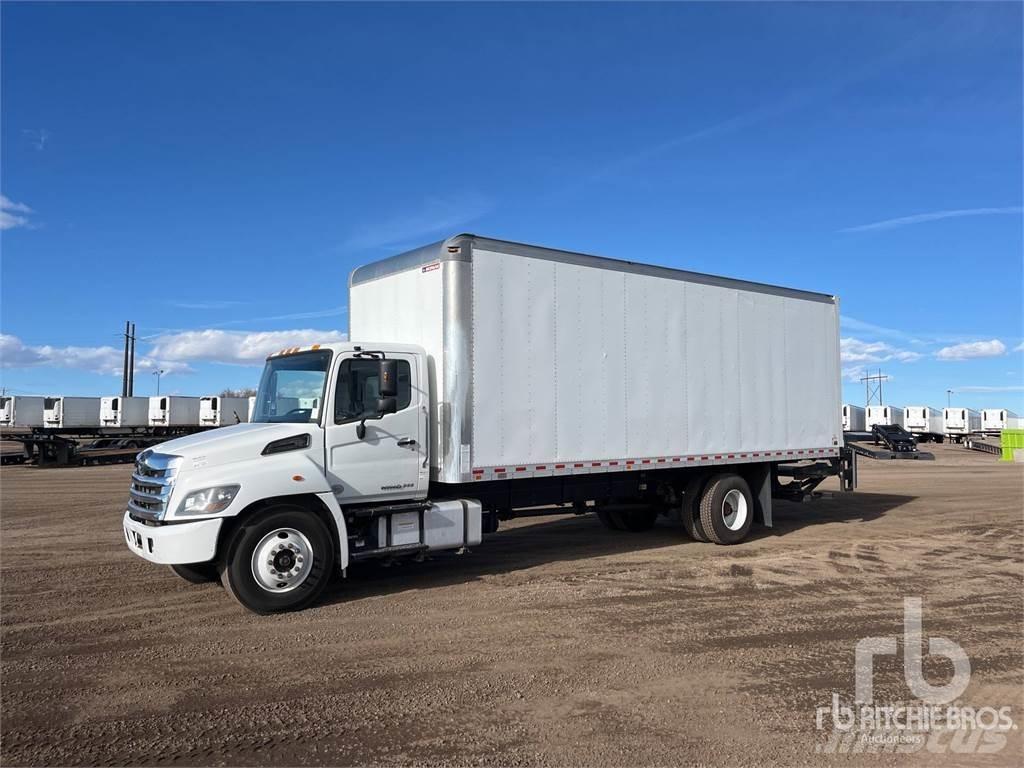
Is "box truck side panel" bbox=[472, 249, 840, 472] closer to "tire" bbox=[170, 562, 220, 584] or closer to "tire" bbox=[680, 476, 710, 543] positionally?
"tire" bbox=[680, 476, 710, 543]

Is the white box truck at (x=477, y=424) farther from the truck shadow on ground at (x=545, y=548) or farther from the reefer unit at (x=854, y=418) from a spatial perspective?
the reefer unit at (x=854, y=418)

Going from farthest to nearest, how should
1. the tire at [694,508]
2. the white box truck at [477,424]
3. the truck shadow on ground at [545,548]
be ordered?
the tire at [694,508] → the truck shadow on ground at [545,548] → the white box truck at [477,424]

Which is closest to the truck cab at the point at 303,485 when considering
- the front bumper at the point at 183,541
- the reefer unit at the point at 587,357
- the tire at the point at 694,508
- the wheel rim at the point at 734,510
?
the front bumper at the point at 183,541

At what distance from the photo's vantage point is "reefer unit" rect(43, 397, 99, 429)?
3778cm

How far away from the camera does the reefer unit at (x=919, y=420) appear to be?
2207 inches

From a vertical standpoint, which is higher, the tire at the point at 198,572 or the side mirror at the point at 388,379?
the side mirror at the point at 388,379

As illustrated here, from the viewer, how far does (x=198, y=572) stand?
8.38m

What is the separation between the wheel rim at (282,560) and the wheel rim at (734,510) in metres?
6.59

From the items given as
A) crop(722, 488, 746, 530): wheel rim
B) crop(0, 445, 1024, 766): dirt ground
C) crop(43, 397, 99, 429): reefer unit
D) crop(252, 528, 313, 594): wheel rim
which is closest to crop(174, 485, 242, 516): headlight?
crop(252, 528, 313, 594): wheel rim

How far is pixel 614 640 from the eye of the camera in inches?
254

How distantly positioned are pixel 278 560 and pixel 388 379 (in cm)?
205

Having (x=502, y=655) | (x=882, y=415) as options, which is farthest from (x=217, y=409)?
(x=882, y=415)

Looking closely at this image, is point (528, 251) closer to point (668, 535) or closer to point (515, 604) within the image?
point (515, 604)

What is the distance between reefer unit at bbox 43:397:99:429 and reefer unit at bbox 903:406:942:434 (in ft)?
175
